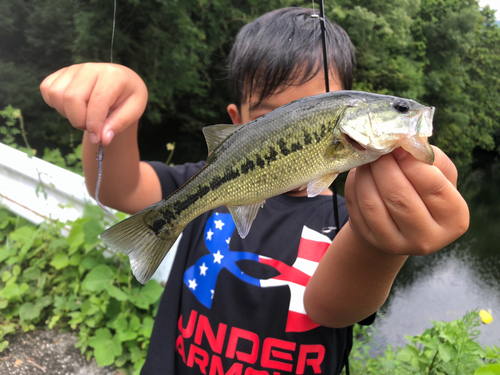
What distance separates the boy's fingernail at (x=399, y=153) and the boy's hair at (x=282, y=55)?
98 cm

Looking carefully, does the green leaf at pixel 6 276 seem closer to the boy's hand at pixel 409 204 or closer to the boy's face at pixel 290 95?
the boy's face at pixel 290 95

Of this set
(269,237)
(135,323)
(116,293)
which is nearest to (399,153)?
(269,237)

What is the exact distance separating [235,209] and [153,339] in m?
1.26

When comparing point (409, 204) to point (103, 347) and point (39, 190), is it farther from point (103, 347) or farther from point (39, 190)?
point (39, 190)

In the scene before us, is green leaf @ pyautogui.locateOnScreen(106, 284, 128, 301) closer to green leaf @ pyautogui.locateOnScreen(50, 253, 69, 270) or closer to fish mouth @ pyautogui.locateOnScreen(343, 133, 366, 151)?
green leaf @ pyautogui.locateOnScreen(50, 253, 69, 270)

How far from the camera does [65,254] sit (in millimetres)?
2854

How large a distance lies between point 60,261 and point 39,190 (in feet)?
3.20

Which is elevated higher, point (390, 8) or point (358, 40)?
point (390, 8)

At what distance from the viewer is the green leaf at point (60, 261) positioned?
2.75 metres

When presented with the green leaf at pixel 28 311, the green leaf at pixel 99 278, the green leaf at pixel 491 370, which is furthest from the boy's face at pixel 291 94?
the green leaf at pixel 28 311

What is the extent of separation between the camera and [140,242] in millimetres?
1303

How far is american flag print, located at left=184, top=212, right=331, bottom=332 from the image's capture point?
1771 millimetres

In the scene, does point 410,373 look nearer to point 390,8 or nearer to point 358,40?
point 358,40

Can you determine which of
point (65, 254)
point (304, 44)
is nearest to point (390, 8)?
point (304, 44)
